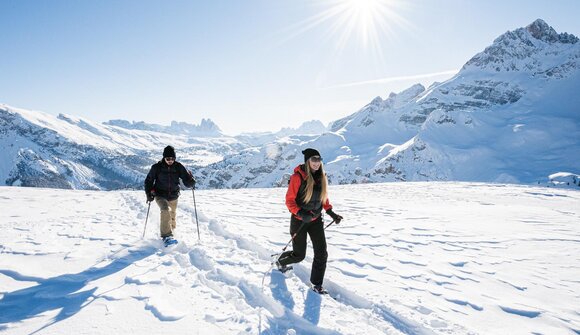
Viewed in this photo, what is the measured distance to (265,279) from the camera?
634 cm

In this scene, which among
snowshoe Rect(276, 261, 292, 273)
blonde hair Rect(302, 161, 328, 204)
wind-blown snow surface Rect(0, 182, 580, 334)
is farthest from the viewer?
snowshoe Rect(276, 261, 292, 273)

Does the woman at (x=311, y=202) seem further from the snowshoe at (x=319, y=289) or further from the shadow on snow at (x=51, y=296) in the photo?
the shadow on snow at (x=51, y=296)

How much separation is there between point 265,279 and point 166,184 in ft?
14.0

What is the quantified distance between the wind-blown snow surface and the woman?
0.58 meters

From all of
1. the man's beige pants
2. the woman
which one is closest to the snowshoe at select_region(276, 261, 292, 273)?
the woman

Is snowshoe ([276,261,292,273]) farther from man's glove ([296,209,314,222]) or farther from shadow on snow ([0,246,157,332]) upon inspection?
shadow on snow ([0,246,157,332])

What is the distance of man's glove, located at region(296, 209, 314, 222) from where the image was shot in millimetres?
5930

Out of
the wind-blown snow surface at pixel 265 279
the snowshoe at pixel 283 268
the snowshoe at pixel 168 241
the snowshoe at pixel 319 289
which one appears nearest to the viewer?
the wind-blown snow surface at pixel 265 279

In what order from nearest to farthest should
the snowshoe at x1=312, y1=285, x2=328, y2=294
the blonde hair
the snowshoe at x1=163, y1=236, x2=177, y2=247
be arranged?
the blonde hair
the snowshoe at x1=312, y1=285, x2=328, y2=294
the snowshoe at x1=163, y1=236, x2=177, y2=247

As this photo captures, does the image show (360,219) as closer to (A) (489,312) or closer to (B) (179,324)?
(A) (489,312)

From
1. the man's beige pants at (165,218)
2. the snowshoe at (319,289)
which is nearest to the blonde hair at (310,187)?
the snowshoe at (319,289)

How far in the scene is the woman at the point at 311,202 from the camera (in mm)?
5934

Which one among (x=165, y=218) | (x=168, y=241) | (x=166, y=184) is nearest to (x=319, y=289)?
(x=168, y=241)

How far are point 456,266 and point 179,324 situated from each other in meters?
7.19
